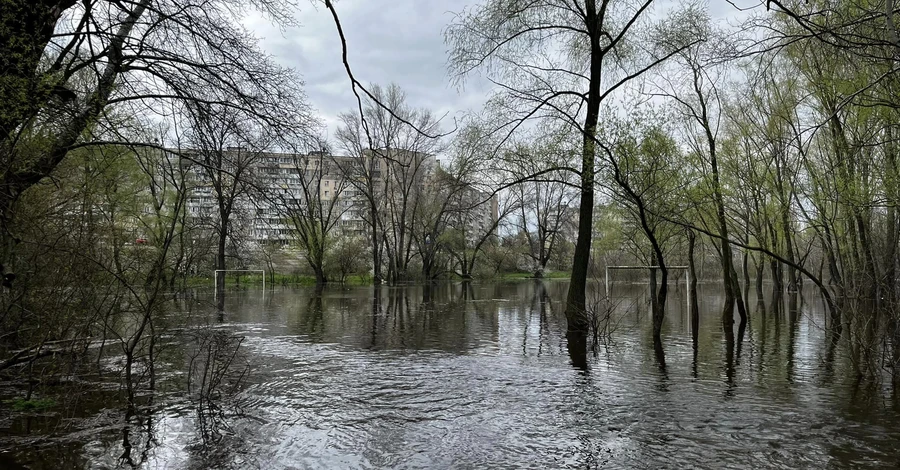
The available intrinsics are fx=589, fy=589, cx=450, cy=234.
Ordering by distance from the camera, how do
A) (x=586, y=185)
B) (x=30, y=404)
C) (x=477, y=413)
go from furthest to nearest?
(x=586, y=185) → (x=477, y=413) → (x=30, y=404)

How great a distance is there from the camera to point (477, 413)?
7133 millimetres

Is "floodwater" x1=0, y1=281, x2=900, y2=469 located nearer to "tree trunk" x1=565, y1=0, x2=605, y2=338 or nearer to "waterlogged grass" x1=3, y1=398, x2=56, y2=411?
"waterlogged grass" x1=3, y1=398, x2=56, y2=411

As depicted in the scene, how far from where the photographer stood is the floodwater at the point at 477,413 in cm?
554

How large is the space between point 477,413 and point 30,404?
5346 millimetres

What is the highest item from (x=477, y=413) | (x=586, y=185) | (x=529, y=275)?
(x=586, y=185)

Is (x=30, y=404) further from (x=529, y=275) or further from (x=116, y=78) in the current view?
(x=529, y=275)

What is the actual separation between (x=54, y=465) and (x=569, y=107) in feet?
43.5

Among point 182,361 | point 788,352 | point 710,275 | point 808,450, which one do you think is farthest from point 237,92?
point 710,275

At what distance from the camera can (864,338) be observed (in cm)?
816

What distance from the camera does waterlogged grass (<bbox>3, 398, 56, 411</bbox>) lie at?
6.93 metres

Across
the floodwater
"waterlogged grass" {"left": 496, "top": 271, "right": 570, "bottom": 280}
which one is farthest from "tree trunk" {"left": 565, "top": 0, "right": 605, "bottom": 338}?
"waterlogged grass" {"left": 496, "top": 271, "right": 570, "bottom": 280}

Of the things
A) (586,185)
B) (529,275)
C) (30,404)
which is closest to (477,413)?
(30,404)

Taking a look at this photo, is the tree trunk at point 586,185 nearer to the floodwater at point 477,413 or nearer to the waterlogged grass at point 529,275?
the floodwater at point 477,413

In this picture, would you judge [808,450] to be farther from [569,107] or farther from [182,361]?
[569,107]
